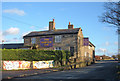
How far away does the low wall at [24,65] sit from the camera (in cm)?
2865

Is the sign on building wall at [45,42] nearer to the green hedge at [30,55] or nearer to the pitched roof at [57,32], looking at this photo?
the pitched roof at [57,32]

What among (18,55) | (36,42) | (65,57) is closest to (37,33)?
(36,42)

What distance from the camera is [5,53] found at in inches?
1182

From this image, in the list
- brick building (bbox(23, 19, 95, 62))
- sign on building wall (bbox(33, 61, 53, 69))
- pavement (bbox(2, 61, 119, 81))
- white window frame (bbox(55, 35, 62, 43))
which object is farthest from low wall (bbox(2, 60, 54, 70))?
white window frame (bbox(55, 35, 62, 43))

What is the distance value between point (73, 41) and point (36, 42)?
9905mm

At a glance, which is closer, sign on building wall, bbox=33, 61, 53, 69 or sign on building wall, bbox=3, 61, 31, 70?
sign on building wall, bbox=3, 61, 31, 70

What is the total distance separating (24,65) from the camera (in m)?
29.5

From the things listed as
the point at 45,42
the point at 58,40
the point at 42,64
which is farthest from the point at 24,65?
the point at 45,42

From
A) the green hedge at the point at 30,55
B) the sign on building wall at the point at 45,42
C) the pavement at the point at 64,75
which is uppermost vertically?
the sign on building wall at the point at 45,42

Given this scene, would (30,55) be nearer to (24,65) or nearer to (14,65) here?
(24,65)

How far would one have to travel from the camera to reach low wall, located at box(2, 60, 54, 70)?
94.0 ft

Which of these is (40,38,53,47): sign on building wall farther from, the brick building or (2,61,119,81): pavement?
(2,61,119,81): pavement

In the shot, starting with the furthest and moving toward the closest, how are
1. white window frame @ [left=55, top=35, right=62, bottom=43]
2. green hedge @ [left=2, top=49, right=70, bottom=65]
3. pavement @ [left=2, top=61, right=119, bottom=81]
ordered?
white window frame @ [left=55, top=35, right=62, bottom=43] → green hedge @ [left=2, top=49, right=70, bottom=65] → pavement @ [left=2, top=61, right=119, bottom=81]

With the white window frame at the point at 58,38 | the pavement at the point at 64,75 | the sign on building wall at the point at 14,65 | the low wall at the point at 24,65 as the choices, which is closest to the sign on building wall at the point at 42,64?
the low wall at the point at 24,65
